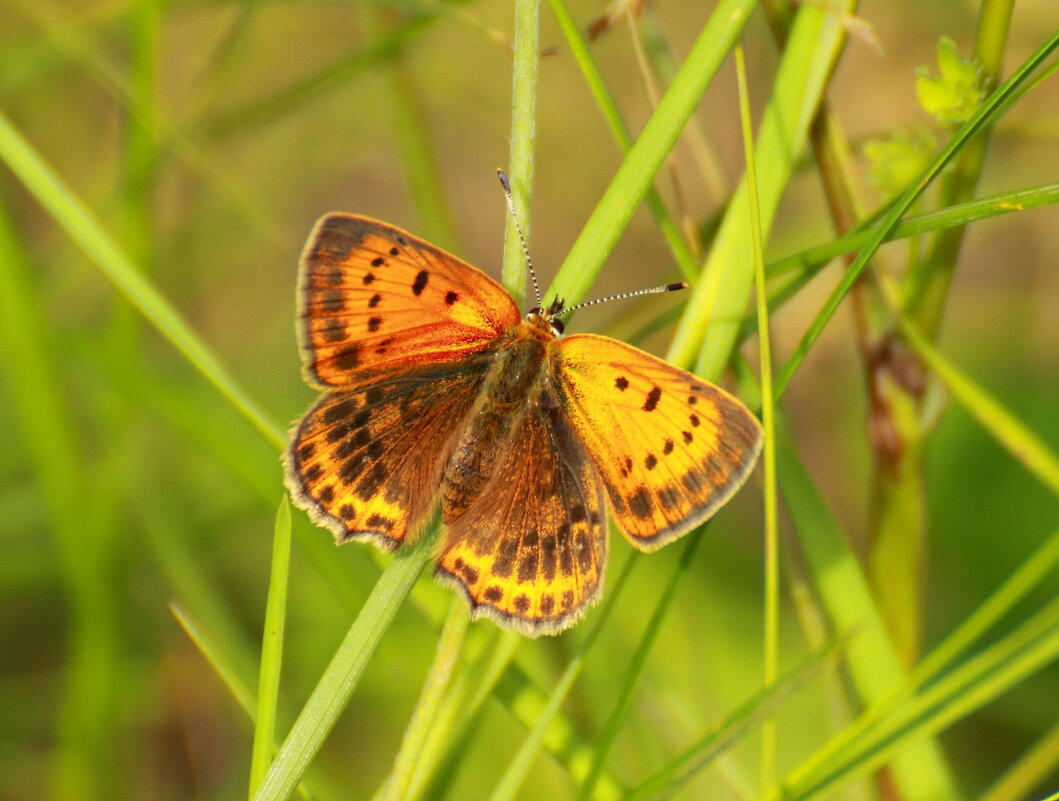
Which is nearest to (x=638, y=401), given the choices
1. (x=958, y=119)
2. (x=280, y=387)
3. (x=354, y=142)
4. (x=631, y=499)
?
(x=631, y=499)

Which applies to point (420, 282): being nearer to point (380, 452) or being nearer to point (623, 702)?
point (380, 452)

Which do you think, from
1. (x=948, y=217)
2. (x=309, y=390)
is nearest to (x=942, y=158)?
(x=948, y=217)

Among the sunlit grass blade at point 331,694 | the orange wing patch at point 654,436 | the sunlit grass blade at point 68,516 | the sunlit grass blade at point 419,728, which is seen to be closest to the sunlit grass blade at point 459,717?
the sunlit grass blade at point 419,728

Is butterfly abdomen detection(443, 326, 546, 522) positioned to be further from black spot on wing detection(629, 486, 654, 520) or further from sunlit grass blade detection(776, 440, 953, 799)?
sunlit grass blade detection(776, 440, 953, 799)

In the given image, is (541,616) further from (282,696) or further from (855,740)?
(282,696)

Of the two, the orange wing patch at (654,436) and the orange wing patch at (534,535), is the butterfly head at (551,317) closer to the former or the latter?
the orange wing patch at (654,436)
